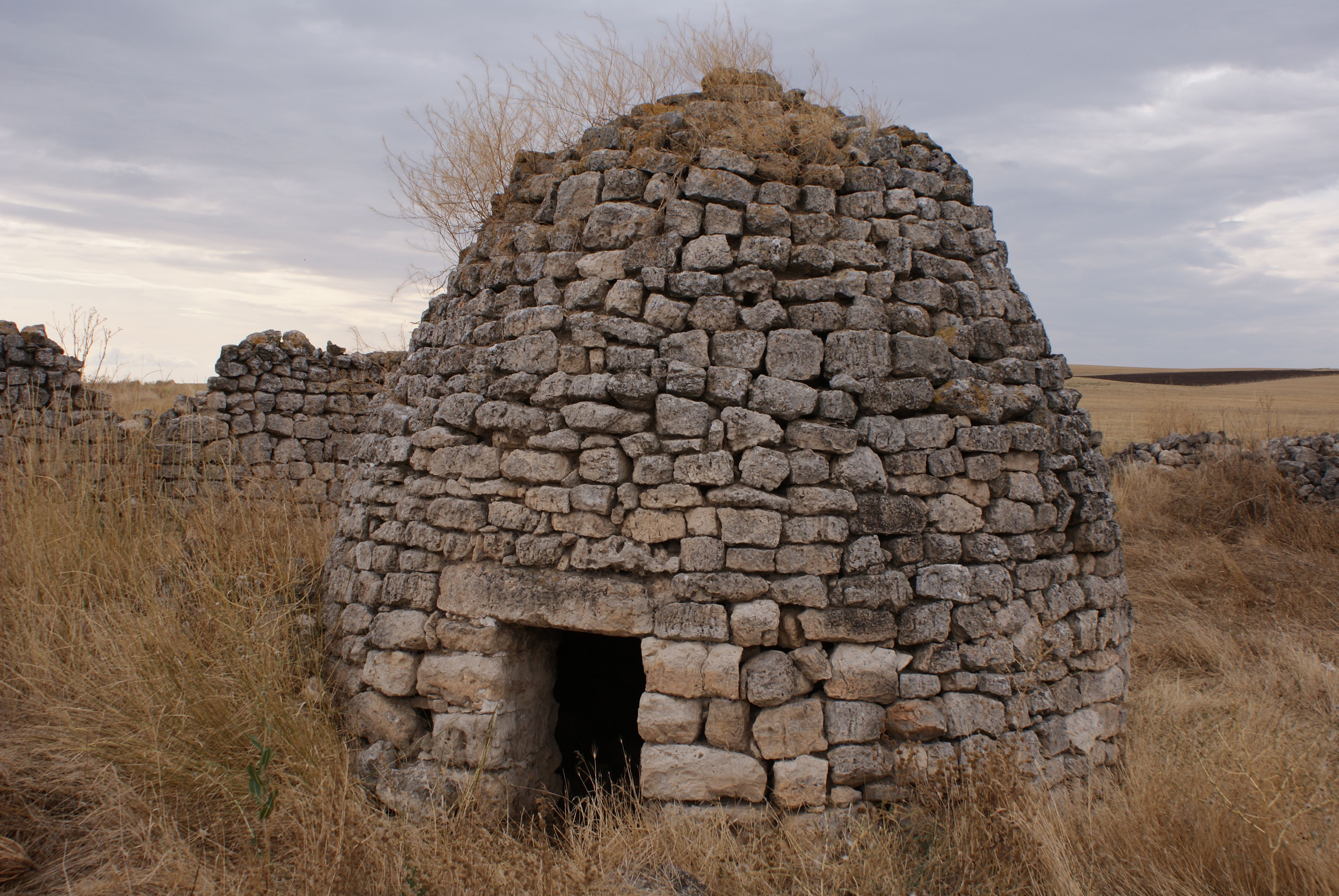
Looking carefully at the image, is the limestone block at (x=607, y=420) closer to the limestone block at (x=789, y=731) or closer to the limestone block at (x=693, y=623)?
the limestone block at (x=693, y=623)

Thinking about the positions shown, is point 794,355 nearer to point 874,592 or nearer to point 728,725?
point 874,592

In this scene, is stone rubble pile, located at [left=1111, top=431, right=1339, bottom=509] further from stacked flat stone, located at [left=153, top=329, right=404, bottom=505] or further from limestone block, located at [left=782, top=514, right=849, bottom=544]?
stacked flat stone, located at [left=153, top=329, right=404, bottom=505]

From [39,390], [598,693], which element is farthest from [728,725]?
[39,390]

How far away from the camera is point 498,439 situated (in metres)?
3.57

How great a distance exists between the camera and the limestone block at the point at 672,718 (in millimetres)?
3199

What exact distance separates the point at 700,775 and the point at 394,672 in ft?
4.73

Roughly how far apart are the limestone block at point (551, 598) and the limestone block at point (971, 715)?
1283 millimetres

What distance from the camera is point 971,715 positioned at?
129 inches

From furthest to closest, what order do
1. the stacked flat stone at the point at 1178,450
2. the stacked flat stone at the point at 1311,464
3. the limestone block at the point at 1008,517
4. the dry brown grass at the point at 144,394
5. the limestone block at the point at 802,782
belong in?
the dry brown grass at the point at 144,394
the stacked flat stone at the point at 1178,450
the stacked flat stone at the point at 1311,464
the limestone block at the point at 1008,517
the limestone block at the point at 802,782

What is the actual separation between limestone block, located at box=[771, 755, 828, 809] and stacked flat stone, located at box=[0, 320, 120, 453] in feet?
24.7

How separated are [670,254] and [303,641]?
2672 mm

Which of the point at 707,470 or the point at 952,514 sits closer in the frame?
the point at 707,470

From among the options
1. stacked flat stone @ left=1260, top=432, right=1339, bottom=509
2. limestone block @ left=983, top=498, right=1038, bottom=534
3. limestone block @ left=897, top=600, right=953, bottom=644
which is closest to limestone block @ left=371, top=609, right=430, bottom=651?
limestone block @ left=897, top=600, right=953, bottom=644

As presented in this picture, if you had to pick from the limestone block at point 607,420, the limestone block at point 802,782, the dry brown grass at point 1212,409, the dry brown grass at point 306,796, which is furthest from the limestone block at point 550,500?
the dry brown grass at point 1212,409
